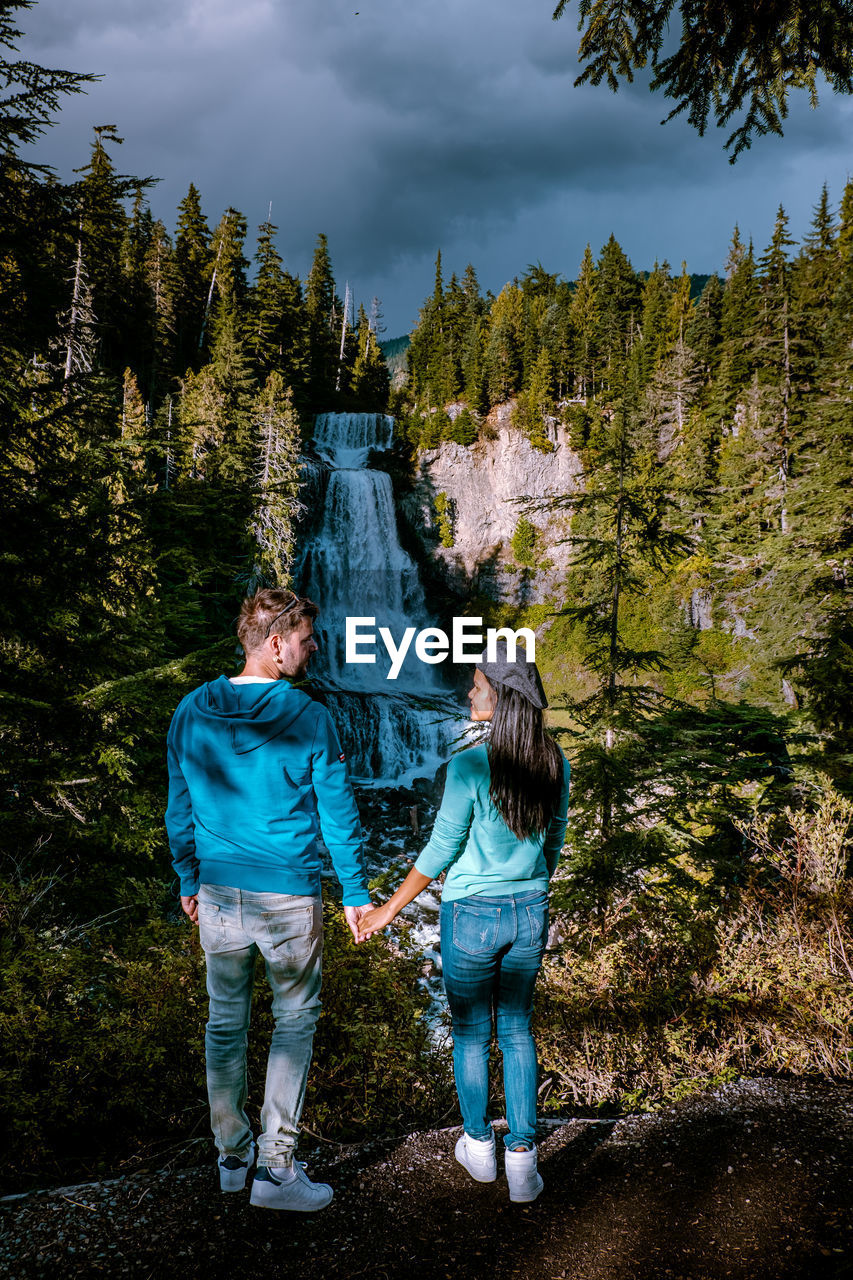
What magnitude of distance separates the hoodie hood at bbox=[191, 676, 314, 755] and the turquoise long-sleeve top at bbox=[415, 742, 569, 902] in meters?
0.69

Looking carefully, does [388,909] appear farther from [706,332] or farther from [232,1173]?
[706,332]

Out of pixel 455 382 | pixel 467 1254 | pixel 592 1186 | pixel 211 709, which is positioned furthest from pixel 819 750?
pixel 455 382

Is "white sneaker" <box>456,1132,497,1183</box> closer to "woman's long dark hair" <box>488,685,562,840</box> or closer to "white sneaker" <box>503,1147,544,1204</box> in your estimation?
"white sneaker" <box>503,1147,544,1204</box>

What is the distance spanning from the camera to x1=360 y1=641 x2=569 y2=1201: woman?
238 cm

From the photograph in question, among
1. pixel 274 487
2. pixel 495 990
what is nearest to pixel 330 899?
pixel 495 990

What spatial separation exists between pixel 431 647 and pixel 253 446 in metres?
15.2

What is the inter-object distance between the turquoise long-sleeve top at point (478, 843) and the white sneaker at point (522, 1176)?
105 centimetres

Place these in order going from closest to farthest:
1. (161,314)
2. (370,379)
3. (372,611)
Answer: (372,611), (161,314), (370,379)

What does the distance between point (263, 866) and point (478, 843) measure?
2.81ft

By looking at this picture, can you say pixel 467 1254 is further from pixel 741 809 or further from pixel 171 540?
pixel 171 540

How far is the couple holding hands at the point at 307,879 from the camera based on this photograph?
2.37 metres

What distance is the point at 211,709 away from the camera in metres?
2.42

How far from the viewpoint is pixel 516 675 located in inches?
97.0

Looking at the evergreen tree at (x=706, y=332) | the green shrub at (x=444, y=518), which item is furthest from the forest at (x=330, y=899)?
the evergreen tree at (x=706, y=332)
